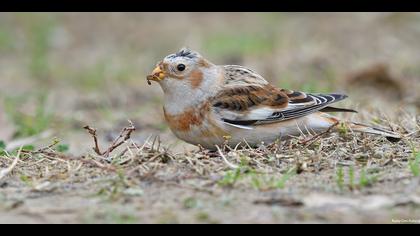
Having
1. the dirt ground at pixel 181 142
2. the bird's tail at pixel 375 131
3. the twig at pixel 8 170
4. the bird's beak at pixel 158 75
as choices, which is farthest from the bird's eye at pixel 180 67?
the twig at pixel 8 170

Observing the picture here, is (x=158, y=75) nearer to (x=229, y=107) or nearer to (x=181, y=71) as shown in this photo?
(x=181, y=71)

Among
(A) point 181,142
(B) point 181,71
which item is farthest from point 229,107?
(A) point 181,142

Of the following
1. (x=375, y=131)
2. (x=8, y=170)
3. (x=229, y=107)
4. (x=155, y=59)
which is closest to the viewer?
(x=8, y=170)

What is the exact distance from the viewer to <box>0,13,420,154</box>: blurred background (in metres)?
9.57

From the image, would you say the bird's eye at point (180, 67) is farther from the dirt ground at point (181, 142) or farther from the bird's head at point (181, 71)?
the dirt ground at point (181, 142)

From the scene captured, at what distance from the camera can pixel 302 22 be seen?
1625cm

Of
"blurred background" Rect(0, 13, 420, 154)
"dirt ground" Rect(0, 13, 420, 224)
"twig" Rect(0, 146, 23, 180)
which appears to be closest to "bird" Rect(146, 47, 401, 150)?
"dirt ground" Rect(0, 13, 420, 224)

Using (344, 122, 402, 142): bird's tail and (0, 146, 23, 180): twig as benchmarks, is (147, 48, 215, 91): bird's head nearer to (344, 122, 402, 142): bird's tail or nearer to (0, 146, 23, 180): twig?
(344, 122, 402, 142): bird's tail

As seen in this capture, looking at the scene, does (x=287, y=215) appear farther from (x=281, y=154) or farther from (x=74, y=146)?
(x=74, y=146)

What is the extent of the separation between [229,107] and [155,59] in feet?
24.6

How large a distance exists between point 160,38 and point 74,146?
7.57 metres

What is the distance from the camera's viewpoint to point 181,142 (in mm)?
8227

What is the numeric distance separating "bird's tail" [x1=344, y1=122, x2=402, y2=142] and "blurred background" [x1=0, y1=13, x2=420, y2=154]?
129 cm
